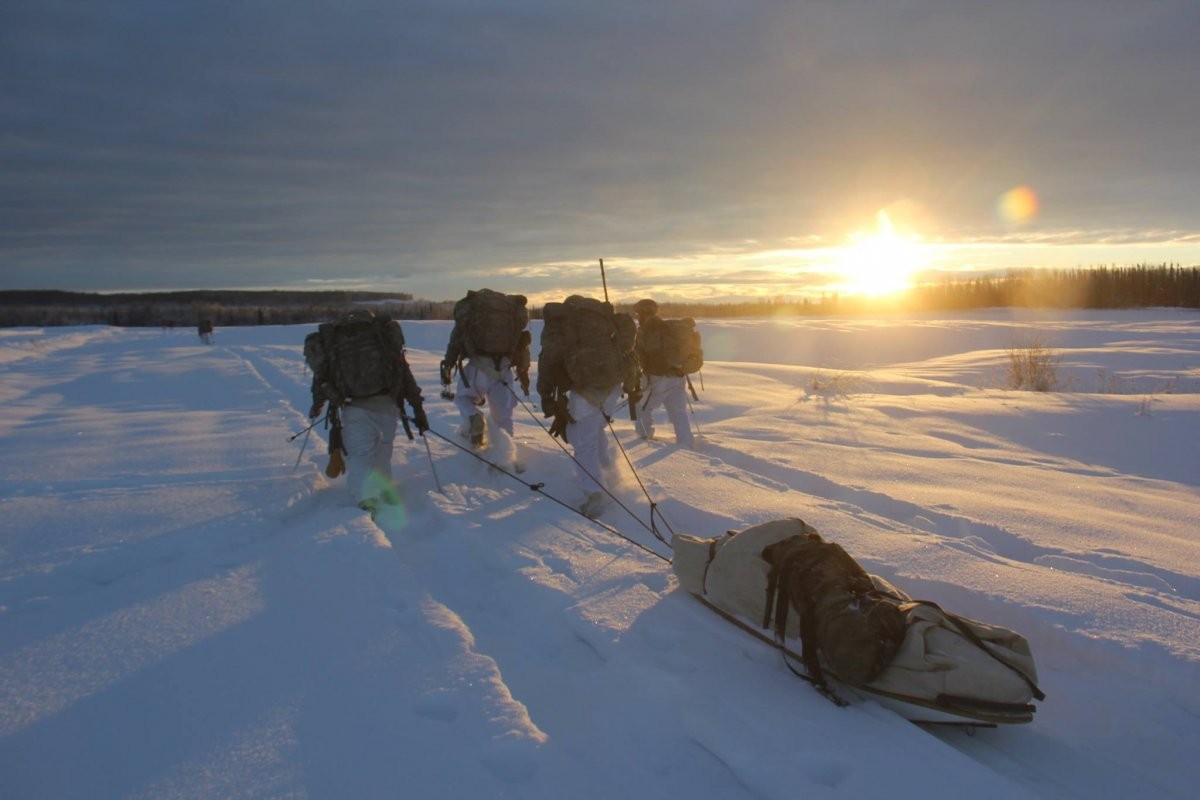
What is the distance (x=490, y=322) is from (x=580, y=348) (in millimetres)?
Result: 1759

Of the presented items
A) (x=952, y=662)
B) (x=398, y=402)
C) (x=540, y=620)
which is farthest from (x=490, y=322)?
(x=952, y=662)

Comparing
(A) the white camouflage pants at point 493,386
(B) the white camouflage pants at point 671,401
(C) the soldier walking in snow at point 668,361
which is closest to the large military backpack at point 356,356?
(A) the white camouflage pants at point 493,386

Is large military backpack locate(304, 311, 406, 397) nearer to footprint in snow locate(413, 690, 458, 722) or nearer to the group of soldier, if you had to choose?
the group of soldier

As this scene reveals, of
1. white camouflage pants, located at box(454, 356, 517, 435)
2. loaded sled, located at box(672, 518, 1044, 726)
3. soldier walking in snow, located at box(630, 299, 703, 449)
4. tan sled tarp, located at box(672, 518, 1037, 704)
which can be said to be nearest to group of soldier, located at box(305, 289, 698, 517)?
white camouflage pants, located at box(454, 356, 517, 435)

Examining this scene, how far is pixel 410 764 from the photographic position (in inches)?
103

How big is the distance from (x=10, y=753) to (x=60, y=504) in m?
3.96

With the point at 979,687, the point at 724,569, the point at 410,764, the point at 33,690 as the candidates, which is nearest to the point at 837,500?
the point at 724,569

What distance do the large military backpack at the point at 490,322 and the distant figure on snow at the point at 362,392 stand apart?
1.38m

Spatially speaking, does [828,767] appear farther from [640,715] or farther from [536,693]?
[536,693]

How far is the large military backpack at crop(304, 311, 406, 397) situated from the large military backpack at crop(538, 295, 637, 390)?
4.54 feet

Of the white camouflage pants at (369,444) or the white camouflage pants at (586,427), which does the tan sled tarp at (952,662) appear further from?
the white camouflage pants at (369,444)

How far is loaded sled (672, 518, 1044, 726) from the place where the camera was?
9.98ft

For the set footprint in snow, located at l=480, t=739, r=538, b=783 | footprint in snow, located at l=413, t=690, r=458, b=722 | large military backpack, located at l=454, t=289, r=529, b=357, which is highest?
large military backpack, located at l=454, t=289, r=529, b=357

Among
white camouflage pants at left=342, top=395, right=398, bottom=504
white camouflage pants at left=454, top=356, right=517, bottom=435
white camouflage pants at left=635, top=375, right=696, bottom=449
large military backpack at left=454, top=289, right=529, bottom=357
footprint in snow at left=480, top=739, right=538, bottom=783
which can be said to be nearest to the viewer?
footprint in snow at left=480, top=739, right=538, bottom=783
